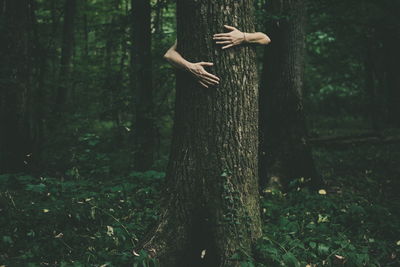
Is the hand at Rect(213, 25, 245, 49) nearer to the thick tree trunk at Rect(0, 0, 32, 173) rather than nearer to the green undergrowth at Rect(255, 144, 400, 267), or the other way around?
the green undergrowth at Rect(255, 144, 400, 267)

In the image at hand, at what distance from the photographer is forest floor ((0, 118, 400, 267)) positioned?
3.90m

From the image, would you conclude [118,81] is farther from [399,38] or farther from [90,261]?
[399,38]

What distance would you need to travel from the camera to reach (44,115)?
10703 millimetres

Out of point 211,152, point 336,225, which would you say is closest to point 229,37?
point 211,152

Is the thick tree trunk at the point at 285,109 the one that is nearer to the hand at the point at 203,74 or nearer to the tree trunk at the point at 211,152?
the tree trunk at the point at 211,152

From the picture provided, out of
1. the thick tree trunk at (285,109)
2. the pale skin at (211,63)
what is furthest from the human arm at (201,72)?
the thick tree trunk at (285,109)

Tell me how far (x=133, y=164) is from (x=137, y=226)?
4.50m

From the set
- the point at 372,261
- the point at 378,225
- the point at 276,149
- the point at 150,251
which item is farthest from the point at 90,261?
the point at 276,149

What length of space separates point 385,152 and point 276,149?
5446 mm

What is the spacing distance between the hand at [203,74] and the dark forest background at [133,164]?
5.56ft

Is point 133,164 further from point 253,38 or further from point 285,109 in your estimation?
point 253,38

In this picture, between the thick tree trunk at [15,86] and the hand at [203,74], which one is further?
the thick tree trunk at [15,86]

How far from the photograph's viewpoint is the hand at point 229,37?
3.74 metres

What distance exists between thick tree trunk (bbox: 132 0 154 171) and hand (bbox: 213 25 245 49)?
4.63m
